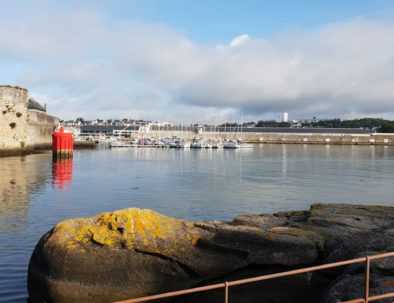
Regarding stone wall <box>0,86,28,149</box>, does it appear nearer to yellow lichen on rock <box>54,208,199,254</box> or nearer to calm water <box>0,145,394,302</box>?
calm water <box>0,145,394,302</box>

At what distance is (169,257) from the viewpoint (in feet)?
31.7

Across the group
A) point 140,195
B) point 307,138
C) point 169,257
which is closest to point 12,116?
point 140,195

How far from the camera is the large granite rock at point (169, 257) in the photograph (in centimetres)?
934

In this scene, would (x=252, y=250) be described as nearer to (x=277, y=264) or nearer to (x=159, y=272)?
(x=277, y=264)

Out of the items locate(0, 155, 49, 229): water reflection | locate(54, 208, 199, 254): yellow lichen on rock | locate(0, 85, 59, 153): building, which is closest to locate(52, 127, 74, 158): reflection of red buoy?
locate(0, 85, 59, 153): building

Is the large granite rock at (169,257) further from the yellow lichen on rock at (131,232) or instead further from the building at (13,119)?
the building at (13,119)

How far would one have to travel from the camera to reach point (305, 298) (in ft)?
30.6

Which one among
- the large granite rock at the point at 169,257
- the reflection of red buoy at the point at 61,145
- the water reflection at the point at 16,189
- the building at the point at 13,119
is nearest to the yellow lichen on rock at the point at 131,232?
the large granite rock at the point at 169,257

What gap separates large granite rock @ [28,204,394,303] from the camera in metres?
9.34

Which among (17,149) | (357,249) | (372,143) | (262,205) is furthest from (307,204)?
(372,143)

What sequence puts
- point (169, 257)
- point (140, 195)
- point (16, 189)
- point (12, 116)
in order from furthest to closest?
1. point (12, 116)
2. point (16, 189)
3. point (140, 195)
4. point (169, 257)

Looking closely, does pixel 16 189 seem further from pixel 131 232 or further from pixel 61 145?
pixel 61 145

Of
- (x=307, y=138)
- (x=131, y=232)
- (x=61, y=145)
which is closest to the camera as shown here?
(x=131, y=232)

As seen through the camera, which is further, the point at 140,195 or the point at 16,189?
the point at 16,189
